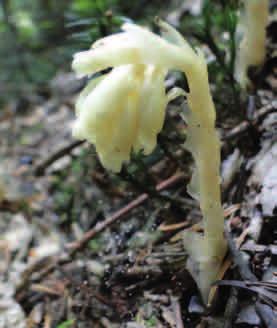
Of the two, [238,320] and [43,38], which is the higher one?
[238,320]

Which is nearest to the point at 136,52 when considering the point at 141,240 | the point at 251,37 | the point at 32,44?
the point at 141,240

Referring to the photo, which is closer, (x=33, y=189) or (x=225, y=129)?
(x=225, y=129)

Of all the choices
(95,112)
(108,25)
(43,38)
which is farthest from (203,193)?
(43,38)

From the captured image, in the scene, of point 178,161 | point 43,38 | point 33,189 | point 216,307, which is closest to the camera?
point 216,307

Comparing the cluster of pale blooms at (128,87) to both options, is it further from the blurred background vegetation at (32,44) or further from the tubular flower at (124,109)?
the blurred background vegetation at (32,44)

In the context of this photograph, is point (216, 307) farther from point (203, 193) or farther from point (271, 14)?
point (271, 14)

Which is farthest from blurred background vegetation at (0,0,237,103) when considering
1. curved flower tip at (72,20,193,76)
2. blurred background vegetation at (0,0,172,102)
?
curved flower tip at (72,20,193,76)

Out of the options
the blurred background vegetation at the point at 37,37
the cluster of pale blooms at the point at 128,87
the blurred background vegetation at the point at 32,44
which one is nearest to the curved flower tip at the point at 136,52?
the cluster of pale blooms at the point at 128,87
